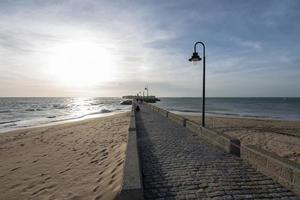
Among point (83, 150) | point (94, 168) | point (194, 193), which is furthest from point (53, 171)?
point (194, 193)

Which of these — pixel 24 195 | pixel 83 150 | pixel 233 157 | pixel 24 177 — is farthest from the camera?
pixel 83 150

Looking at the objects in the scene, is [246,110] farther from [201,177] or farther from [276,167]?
[201,177]

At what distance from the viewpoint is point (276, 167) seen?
15.1 feet

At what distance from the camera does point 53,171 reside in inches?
292

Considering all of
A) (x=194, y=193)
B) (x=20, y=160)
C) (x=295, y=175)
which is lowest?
(x=20, y=160)

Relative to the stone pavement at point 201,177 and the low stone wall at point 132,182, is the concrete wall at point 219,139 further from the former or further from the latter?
the low stone wall at point 132,182

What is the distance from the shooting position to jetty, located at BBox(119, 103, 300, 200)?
155 inches

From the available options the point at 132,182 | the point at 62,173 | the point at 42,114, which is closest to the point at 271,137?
the point at 62,173

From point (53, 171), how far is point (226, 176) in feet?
18.5

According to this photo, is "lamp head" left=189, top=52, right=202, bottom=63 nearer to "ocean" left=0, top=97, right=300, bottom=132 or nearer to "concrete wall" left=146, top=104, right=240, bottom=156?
"concrete wall" left=146, top=104, right=240, bottom=156

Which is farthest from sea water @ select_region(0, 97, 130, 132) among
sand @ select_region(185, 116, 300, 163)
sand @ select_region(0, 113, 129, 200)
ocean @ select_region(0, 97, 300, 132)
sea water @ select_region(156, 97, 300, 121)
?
sand @ select_region(185, 116, 300, 163)

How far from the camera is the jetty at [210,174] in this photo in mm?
3947

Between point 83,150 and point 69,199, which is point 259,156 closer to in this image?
point 69,199

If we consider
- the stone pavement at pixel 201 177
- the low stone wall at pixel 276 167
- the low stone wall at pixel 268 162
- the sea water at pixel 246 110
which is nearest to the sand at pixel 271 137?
the low stone wall at pixel 268 162
